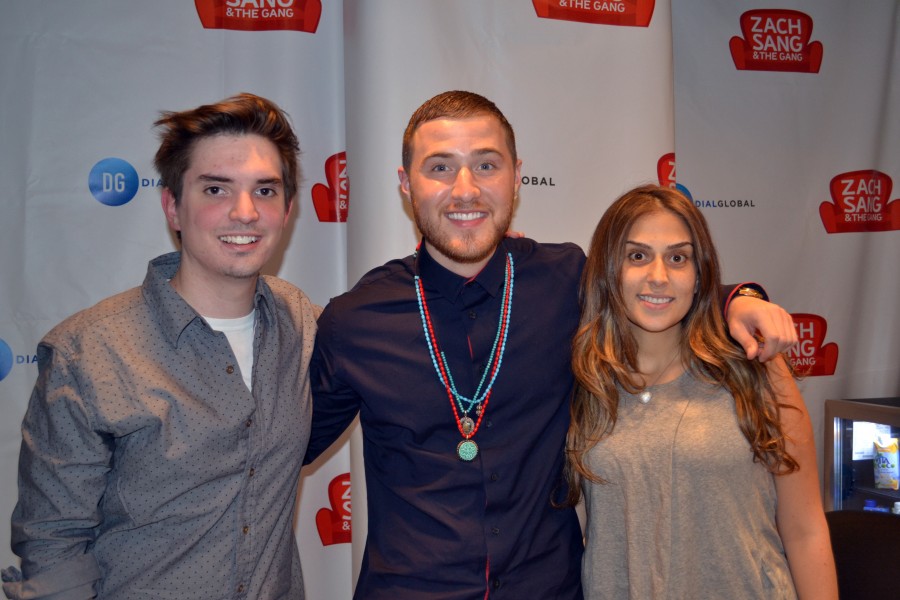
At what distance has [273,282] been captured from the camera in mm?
2240

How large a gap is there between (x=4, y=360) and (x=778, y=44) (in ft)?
14.8

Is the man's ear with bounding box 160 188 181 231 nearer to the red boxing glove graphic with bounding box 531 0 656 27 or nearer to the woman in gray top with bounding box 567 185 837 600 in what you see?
the woman in gray top with bounding box 567 185 837 600

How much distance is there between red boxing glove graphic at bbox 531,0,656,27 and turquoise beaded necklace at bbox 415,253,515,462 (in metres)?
1.47

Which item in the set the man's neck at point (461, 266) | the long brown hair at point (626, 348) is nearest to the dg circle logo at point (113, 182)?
the man's neck at point (461, 266)

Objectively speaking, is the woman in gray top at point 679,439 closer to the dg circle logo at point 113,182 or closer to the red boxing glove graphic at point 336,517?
the red boxing glove graphic at point 336,517

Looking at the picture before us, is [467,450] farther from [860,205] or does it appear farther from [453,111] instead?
[860,205]

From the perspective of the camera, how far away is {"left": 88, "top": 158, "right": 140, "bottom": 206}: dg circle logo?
3.07m

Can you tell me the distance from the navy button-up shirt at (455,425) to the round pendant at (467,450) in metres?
0.02

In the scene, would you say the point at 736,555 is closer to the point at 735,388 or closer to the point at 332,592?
the point at 735,388

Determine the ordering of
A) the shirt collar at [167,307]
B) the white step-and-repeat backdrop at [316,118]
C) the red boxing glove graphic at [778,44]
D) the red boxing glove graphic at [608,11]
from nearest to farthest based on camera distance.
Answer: the shirt collar at [167,307]
the white step-and-repeat backdrop at [316,118]
the red boxing glove graphic at [608,11]
the red boxing glove graphic at [778,44]

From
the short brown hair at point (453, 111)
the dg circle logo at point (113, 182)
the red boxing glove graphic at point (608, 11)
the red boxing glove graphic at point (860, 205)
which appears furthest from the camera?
the red boxing glove graphic at point (860, 205)

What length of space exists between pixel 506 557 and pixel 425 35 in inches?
77.5

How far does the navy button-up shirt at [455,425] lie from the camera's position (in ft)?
6.08

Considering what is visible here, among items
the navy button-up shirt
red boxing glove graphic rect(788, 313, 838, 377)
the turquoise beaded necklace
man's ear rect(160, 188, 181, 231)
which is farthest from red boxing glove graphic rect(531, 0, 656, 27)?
red boxing glove graphic rect(788, 313, 838, 377)
